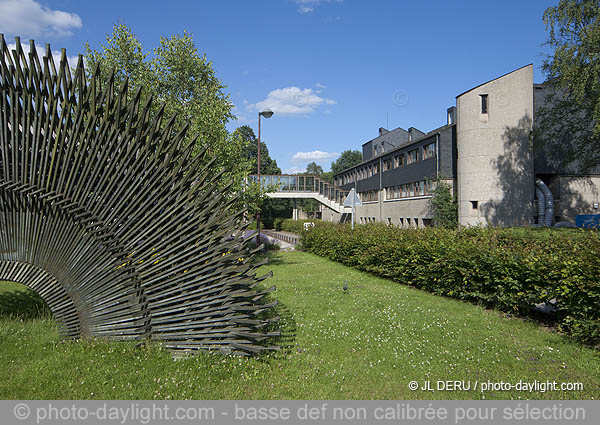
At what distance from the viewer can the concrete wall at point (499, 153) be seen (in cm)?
2738

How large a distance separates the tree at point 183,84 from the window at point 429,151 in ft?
64.5

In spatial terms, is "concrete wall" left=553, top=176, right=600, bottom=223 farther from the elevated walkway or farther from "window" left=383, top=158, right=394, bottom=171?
the elevated walkway

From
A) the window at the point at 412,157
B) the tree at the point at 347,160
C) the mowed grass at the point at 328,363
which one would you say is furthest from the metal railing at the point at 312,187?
the tree at the point at 347,160

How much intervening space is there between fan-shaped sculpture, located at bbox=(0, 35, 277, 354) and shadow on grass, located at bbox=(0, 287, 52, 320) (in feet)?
7.25

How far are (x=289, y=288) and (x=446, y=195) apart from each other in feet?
69.9

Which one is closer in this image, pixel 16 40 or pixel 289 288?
pixel 16 40

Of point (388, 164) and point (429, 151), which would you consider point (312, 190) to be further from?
point (429, 151)

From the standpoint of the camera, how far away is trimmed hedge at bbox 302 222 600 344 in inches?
234

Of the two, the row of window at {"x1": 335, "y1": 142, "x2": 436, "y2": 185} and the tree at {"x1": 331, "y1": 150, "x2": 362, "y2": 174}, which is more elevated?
the tree at {"x1": 331, "y1": 150, "x2": 362, "y2": 174}

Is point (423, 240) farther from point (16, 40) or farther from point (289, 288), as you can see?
point (16, 40)

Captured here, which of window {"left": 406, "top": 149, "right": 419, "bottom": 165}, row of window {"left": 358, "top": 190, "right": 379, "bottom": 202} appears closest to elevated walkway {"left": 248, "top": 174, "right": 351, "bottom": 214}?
row of window {"left": 358, "top": 190, "right": 379, "bottom": 202}

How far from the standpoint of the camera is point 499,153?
27.5 metres
